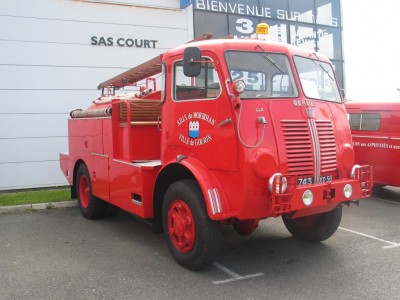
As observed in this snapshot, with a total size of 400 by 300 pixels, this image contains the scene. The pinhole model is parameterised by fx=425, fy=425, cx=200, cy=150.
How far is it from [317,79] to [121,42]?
796cm

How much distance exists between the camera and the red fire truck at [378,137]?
8.80 metres

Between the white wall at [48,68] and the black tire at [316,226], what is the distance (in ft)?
25.1

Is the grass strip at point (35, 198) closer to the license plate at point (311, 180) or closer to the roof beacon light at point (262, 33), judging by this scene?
the roof beacon light at point (262, 33)

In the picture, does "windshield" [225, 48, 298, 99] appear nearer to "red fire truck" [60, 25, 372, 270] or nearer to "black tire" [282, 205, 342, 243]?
"red fire truck" [60, 25, 372, 270]

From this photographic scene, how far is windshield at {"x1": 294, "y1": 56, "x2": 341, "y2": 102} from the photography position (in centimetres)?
501

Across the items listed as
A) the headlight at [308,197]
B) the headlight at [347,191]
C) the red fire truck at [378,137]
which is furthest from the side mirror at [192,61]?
the red fire truck at [378,137]

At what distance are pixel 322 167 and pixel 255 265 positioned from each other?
4.57 ft

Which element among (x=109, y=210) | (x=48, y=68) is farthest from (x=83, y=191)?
(x=48, y=68)

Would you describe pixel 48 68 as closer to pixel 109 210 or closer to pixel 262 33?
pixel 109 210

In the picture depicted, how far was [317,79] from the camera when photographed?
5.22 meters

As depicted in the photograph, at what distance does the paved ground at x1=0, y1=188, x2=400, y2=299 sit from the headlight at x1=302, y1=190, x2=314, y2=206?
0.85m

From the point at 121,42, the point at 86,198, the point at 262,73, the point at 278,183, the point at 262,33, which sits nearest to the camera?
the point at 278,183

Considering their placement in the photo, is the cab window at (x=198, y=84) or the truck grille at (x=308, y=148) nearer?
the truck grille at (x=308, y=148)

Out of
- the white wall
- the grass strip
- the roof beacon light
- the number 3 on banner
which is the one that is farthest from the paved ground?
the number 3 on banner
